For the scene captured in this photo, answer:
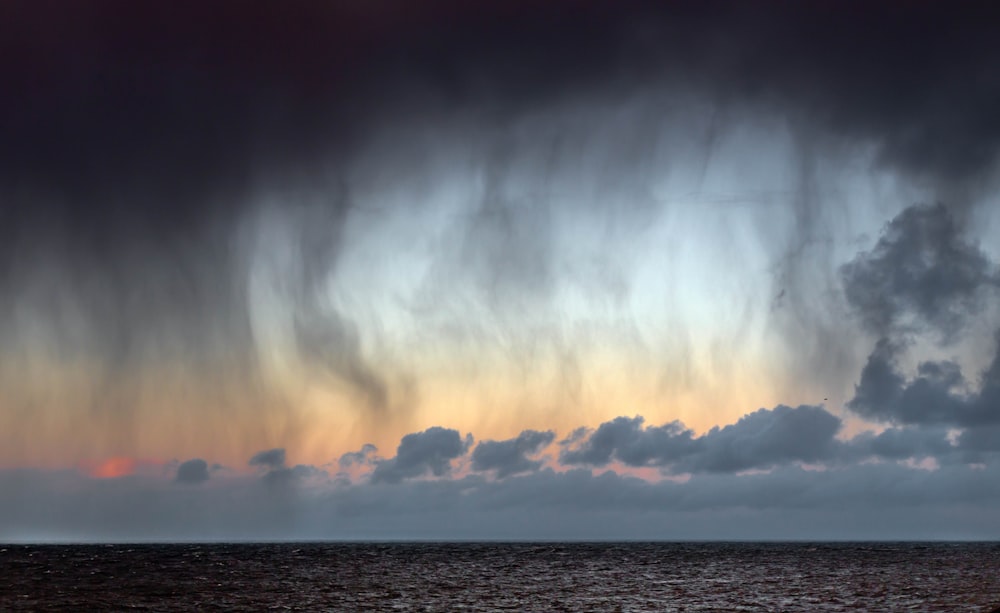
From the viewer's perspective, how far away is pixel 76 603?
86.0 meters

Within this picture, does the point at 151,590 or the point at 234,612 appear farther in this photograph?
the point at 151,590

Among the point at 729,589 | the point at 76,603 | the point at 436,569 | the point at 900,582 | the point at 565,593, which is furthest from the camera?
the point at 436,569

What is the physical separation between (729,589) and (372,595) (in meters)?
44.5

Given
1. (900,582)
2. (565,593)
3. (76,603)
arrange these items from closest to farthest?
(76,603)
(565,593)
(900,582)

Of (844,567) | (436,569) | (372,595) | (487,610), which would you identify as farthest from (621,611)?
(844,567)

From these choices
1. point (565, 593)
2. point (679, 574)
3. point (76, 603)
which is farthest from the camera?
point (679, 574)

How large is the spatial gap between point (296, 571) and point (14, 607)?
65046 millimetres

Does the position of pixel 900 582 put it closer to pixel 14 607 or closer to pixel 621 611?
pixel 621 611

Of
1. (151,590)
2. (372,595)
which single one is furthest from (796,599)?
(151,590)

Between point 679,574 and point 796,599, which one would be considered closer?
point 796,599

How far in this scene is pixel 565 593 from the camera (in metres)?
99.4

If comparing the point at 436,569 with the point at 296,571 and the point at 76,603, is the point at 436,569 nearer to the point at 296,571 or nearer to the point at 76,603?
the point at 296,571

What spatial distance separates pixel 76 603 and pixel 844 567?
444 feet

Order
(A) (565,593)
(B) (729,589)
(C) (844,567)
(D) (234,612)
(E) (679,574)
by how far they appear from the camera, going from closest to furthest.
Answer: (D) (234,612), (A) (565,593), (B) (729,589), (E) (679,574), (C) (844,567)
